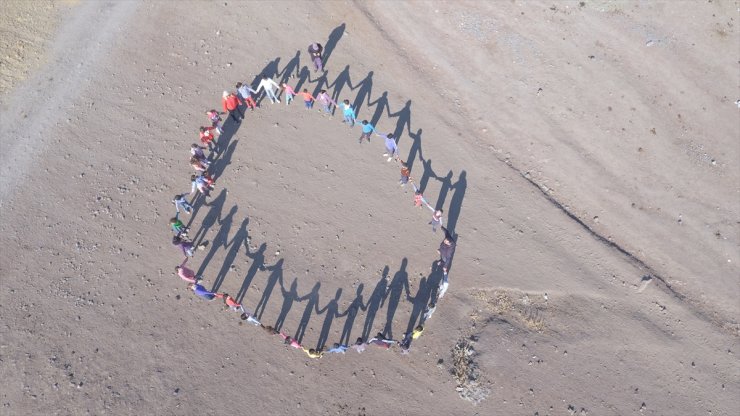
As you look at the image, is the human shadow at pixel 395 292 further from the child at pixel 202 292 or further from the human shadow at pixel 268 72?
the human shadow at pixel 268 72

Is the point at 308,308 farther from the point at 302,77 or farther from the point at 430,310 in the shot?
the point at 302,77

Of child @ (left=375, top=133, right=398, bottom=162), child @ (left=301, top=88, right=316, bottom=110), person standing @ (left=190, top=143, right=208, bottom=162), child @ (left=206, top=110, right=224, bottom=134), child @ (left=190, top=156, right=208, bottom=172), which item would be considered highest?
child @ (left=301, top=88, right=316, bottom=110)

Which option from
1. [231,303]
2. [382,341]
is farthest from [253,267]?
[382,341]

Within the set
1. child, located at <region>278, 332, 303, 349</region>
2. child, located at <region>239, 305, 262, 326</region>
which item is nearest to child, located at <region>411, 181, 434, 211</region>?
child, located at <region>278, 332, 303, 349</region>

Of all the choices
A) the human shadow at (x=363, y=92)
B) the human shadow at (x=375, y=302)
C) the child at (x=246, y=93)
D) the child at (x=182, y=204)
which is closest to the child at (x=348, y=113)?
the human shadow at (x=363, y=92)

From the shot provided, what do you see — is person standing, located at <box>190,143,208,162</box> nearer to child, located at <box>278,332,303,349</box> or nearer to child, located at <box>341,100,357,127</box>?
child, located at <box>341,100,357,127</box>

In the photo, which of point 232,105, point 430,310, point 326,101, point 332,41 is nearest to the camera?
point 430,310
